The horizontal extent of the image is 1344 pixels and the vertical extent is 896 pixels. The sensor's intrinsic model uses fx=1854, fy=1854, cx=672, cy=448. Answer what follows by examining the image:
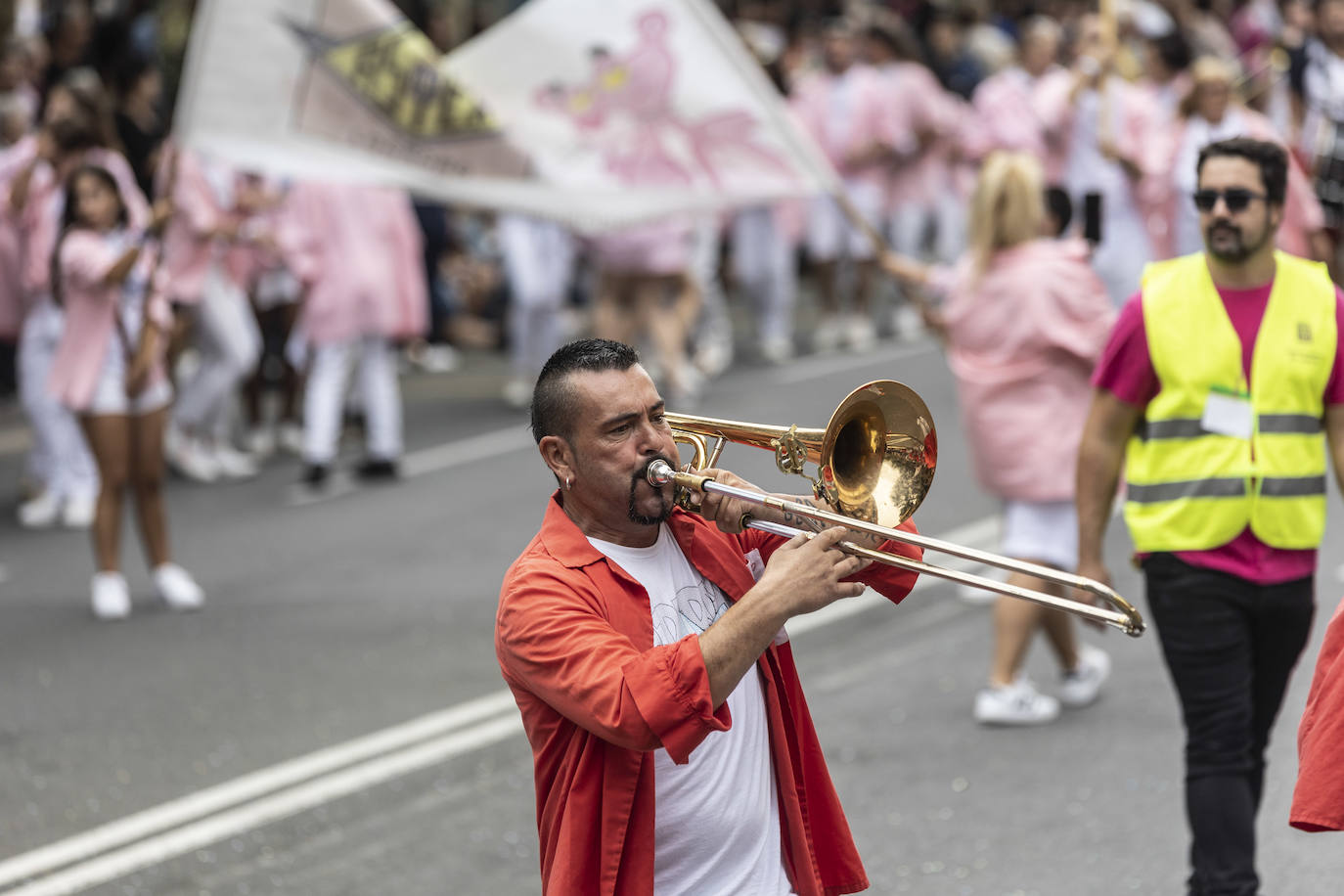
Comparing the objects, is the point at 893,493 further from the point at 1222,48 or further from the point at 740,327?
the point at 1222,48

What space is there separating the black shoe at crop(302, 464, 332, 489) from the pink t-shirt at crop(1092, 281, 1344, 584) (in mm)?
6746

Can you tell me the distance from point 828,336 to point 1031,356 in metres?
8.65

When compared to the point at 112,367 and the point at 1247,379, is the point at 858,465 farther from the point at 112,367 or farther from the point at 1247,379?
the point at 112,367

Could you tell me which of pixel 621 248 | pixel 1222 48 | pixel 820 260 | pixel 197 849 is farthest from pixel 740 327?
pixel 197 849

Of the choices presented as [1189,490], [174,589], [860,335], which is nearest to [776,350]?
[860,335]

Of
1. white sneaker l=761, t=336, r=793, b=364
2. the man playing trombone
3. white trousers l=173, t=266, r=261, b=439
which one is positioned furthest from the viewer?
white sneaker l=761, t=336, r=793, b=364

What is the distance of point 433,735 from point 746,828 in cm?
348

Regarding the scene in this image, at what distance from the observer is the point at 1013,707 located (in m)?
6.37

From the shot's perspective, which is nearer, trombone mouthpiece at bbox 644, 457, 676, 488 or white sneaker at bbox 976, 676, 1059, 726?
trombone mouthpiece at bbox 644, 457, 676, 488

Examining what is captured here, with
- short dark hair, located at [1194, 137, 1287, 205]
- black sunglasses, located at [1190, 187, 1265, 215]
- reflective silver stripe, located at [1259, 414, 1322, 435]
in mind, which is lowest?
reflective silver stripe, located at [1259, 414, 1322, 435]

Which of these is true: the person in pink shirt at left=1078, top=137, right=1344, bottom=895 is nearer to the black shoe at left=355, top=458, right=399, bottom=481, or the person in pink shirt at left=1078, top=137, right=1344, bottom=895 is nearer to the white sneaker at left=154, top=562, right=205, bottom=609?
the white sneaker at left=154, top=562, right=205, bottom=609

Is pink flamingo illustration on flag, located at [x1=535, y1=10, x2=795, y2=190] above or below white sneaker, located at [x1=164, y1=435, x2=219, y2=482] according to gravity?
above

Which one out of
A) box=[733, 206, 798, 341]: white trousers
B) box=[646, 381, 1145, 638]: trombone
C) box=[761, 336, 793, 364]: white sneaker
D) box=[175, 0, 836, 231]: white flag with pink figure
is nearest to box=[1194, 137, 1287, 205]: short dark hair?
box=[646, 381, 1145, 638]: trombone

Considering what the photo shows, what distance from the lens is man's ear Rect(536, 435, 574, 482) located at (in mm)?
3295
